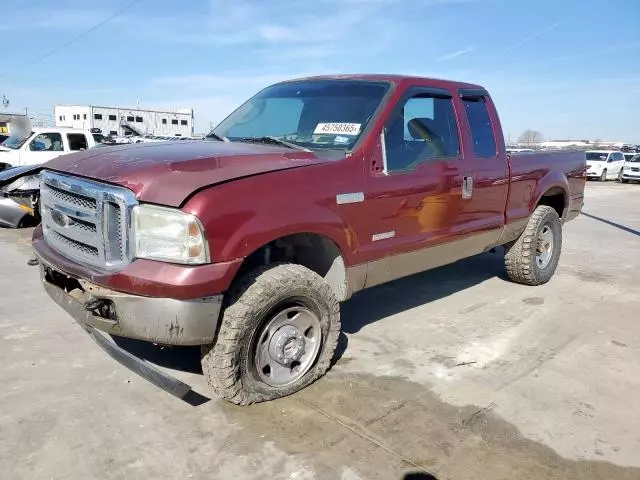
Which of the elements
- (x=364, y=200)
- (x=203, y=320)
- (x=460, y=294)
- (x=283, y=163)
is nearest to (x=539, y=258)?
(x=460, y=294)

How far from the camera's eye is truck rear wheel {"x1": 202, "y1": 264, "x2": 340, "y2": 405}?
2.93m

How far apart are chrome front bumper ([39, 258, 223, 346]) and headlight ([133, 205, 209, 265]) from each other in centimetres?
22

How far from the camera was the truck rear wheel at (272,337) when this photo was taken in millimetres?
2930

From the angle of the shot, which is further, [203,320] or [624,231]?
[624,231]

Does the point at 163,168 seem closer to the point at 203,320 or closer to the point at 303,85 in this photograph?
the point at 203,320

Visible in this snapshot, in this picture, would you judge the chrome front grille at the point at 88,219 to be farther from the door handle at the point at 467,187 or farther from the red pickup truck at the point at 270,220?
the door handle at the point at 467,187

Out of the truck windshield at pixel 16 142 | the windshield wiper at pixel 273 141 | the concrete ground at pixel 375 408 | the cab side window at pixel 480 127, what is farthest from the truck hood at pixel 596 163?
the windshield wiper at pixel 273 141

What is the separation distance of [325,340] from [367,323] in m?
1.22

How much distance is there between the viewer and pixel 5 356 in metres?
3.73

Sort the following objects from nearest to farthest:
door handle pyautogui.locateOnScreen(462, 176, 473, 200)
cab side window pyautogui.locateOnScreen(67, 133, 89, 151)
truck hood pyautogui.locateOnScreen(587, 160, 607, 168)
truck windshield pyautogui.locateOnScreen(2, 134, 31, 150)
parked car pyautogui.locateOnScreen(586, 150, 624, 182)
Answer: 1. door handle pyautogui.locateOnScreen(462, 176, 473, 200)
2. truck windshield pyautogui.locateOnScreen(2, 134, 31, 150)
3. cab side window pyautogui.locateOnScreen(67, 133, 89, 151)
4. truck hood pyautogui.locateOnScreen(587, 160, 607, 168)
5. parked car pyautogui.locateOnScreen(586, 150, 624, 182)

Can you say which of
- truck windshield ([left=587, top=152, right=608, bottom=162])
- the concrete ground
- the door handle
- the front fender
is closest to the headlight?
the front fender

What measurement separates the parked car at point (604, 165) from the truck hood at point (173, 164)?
2941cm

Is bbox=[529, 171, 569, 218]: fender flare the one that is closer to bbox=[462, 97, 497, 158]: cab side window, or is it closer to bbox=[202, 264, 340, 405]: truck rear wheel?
bbox=[462, 97, 497, 158]: cab side window

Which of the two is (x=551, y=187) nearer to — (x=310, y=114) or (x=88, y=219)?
(x=310, y=114)
